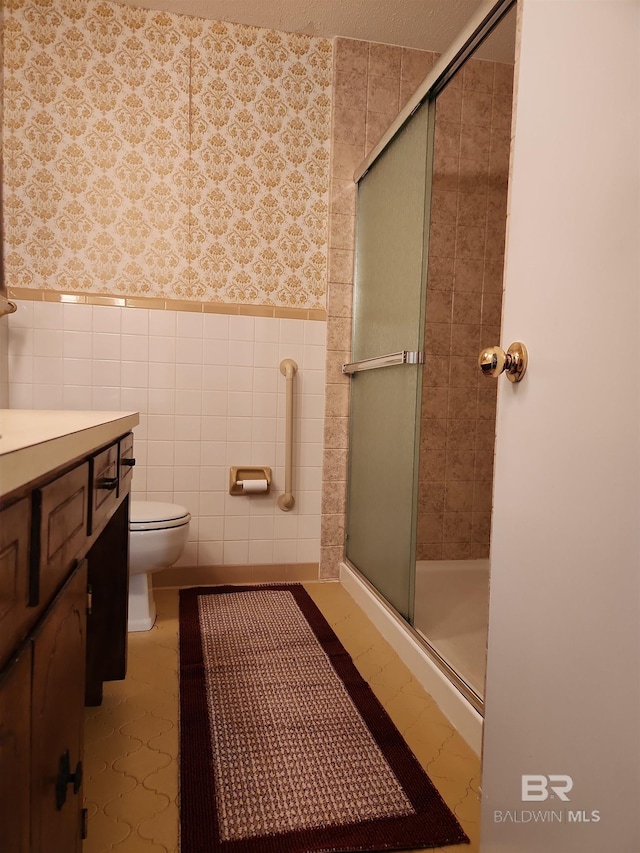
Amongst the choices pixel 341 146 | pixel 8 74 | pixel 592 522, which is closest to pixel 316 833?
pixel 592 522

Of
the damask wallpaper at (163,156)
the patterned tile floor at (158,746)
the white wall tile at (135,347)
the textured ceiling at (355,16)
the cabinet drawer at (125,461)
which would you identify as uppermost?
the textured ceiling at (355,16)

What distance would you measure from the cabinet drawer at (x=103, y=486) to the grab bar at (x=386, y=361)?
1054mm

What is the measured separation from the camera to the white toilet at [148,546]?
202cm

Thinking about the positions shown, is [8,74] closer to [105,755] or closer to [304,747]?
[105,755]

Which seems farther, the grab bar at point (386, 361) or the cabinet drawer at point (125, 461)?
the grab bar at point (386, 361)

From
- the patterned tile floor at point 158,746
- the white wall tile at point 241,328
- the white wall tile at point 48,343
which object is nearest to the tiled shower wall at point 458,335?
the white wall tile at point 241,328

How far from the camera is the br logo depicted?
0.74 metres

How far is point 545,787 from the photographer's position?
0.78m

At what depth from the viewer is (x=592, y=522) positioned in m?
0.69

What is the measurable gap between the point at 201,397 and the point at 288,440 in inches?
17.6

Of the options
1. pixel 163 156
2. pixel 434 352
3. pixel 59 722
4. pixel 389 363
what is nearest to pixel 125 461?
pixel 59 722

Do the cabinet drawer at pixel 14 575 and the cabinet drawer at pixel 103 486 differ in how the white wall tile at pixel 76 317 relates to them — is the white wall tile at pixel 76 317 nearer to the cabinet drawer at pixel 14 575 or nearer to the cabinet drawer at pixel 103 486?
the cabinet drawer at pixel 103 486

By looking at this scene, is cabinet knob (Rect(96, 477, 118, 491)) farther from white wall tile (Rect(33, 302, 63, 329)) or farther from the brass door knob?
white wall tile (Rect(33, 302, 63, 329))

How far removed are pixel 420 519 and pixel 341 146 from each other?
1.87m
